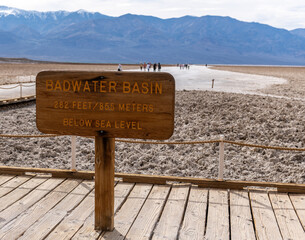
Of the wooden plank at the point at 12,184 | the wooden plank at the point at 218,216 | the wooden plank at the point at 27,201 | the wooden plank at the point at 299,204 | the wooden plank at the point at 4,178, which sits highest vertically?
→ the wooden plank at the point at 299,204

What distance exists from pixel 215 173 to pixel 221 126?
5162mm

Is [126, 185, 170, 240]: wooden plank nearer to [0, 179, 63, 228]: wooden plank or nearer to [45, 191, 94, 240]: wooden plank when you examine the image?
[45, 191, 94, 240]: wooden plank

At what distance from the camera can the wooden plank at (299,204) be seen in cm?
517

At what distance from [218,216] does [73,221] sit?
1853 mm

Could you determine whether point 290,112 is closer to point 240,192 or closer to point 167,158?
point 167,158

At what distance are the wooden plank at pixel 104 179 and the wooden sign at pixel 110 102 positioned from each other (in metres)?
0.18

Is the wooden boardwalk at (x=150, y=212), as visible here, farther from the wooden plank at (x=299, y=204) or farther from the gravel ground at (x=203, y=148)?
the gravel ground at (x=203, y=148)

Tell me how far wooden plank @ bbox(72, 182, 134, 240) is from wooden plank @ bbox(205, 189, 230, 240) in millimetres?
1243

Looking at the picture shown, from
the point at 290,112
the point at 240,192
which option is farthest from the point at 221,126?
the point at 240,192

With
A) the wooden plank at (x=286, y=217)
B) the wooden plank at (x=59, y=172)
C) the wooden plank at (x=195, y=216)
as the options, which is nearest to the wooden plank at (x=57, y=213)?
the wooden plank at (x=59, y=172)

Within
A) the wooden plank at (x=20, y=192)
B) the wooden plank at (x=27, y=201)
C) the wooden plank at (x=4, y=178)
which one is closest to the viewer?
the wooden plank at (x=27, y=201)

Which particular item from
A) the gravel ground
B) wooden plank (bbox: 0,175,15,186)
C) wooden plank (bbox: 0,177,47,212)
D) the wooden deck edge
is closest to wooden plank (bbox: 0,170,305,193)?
the wooden deck edge

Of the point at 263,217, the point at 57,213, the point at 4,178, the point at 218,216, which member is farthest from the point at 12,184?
the point at 263,217

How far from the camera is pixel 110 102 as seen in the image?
4336 millimetres
